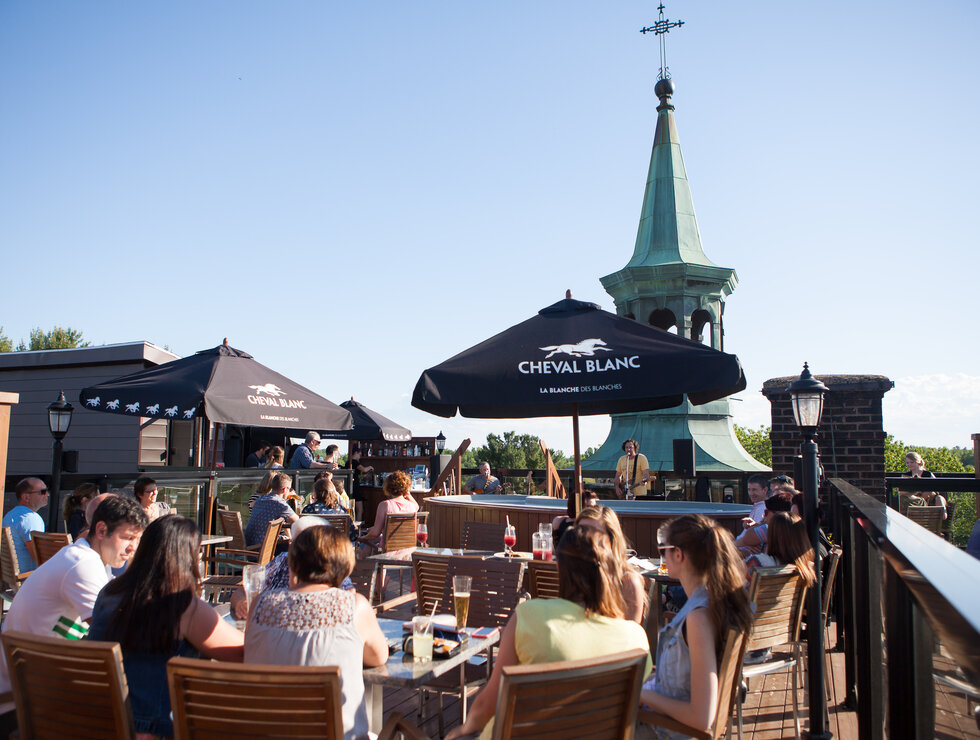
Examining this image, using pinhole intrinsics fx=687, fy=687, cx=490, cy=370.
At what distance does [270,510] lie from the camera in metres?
7.11

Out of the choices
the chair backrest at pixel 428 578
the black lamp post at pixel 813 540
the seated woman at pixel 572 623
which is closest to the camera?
the seated woman at pixel 572 623

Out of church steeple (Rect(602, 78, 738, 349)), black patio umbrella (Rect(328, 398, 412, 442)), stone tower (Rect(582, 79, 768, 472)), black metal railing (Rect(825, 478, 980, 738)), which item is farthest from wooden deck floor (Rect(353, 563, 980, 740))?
black patio umbrella (Rect(328, 398, 412, 442))

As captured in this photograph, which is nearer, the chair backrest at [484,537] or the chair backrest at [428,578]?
the chair backrest at [428,578]

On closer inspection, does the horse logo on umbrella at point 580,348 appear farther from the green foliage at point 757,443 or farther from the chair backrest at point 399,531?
the green foliage at point 757,443

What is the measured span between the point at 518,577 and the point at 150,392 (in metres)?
5.69

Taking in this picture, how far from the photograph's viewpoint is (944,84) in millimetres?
9281

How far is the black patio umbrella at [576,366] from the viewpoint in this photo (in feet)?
16.0

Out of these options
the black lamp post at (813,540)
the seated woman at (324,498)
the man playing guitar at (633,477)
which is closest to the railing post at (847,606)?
the black lamp post at (813,540)

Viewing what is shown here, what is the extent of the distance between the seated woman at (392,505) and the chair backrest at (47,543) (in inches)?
107

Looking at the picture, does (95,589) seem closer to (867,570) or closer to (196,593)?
(196,593)

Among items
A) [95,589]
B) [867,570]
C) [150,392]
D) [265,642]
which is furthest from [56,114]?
[867,570]

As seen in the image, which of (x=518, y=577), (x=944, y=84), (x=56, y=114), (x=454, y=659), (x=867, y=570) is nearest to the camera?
(x=454, y=659)

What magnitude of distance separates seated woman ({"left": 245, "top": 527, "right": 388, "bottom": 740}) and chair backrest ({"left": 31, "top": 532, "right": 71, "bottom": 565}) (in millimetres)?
3374

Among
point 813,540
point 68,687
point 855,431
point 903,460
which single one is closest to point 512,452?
point 903,460
